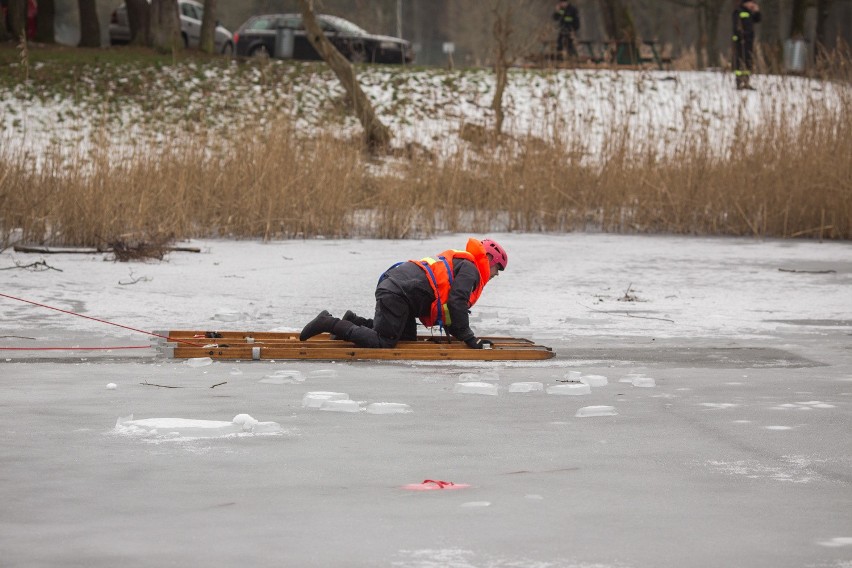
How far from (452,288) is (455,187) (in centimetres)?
756

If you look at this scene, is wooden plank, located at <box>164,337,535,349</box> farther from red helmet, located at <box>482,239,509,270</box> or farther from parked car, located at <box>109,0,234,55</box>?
parked car, located at <box>109,0,234,55</box>

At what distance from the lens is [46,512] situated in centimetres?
398

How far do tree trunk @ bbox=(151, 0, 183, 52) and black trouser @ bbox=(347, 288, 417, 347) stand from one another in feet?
73.0

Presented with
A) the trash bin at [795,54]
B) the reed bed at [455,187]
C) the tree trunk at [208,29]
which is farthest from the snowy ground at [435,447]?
the tree trunk at [208,29]

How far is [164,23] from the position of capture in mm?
29641

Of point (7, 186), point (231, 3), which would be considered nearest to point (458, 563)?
point (7, 186)

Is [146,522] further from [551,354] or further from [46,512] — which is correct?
[551,354]

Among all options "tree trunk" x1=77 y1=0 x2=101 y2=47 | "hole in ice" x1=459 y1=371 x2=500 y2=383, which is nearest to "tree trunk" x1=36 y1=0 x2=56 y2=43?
"tree trunk" x1=77 y1=0 x2=101 y2=47

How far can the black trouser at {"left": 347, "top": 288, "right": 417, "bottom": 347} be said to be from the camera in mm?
7395

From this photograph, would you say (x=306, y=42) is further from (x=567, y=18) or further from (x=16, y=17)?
(x=16, y=17)

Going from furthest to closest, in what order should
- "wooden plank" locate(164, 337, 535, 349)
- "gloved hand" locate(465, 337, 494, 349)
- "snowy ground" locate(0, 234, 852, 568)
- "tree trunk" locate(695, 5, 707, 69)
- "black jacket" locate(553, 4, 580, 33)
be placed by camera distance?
1. "black jacket" locate(553, 4, 580, 33)
2. "tree trunk" locate(695, 5, 707, 69)
3. "gloved hand" locate(465, 337, 494, 349)
4. "wooden plank" locate(164, 337, 535, 349)
5. "snowy ground" locate(0, 234, 852, 568)

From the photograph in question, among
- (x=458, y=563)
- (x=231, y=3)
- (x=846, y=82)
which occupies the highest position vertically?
(x=231, y=3)

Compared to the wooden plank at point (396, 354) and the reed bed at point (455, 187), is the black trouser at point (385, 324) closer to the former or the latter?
the wooden plank at point (396, 354)

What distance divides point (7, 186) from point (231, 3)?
46.7 metres
